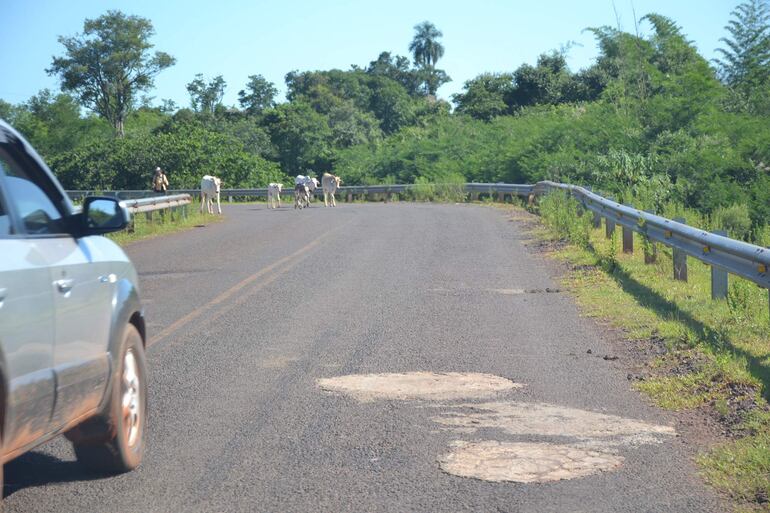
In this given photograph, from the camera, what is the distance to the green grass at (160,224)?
993 inches

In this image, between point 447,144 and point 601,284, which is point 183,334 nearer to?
point 601,284

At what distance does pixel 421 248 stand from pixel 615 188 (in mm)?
9272

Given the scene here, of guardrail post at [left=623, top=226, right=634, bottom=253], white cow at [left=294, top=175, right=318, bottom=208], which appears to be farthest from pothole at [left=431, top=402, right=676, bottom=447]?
white cow at [left=294, top=175, right=318, bottom=208]

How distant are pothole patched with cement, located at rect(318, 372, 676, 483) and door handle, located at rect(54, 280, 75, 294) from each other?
7.60 feet

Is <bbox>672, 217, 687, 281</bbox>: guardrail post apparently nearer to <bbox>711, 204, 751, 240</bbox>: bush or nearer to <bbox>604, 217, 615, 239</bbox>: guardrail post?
<bbox>604, 217, 615, 239</bbox>: guardrail post

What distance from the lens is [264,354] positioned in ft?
31.8

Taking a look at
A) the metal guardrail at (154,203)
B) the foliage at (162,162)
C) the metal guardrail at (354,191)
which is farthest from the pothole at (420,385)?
the foliage at (162,162)

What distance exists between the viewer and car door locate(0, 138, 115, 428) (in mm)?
4902

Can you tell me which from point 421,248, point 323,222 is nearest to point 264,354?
point 421,248

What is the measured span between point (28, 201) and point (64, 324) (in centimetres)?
73

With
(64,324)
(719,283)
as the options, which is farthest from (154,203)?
(64,324)

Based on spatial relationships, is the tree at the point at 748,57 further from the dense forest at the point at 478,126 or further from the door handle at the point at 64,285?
the door handle at the point at 64,285

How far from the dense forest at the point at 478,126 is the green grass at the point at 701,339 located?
720 cm

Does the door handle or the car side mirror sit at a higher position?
the car side mirror
